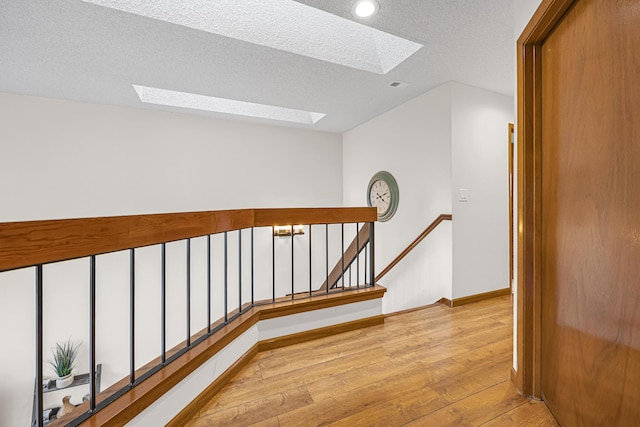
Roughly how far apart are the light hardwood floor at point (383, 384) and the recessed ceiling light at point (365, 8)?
2.22 meters

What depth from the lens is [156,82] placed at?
2.85m

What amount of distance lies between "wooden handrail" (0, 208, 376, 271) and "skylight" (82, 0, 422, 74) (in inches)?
55.9

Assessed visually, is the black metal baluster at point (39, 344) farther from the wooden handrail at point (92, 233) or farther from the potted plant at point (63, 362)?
the potted plant at point (63, 362)

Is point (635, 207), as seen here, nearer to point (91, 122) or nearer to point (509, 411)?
point (509, 411)

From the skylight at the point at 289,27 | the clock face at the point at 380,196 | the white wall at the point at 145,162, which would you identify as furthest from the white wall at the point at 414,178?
the white wall at the point at 145,162

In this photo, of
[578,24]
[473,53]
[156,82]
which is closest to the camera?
[578,24]

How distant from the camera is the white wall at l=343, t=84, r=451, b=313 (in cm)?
296

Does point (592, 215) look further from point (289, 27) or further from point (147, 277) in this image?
point (147, 277)

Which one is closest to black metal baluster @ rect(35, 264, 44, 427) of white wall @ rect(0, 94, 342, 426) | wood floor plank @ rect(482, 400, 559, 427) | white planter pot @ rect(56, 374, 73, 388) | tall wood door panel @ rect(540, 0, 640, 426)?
wood floor plank @ rect(482, 400, 559, 427)

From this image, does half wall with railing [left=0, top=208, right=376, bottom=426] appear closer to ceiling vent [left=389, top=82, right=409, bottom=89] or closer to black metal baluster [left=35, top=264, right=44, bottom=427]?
black metal baluster [left=35, top=264, right=44, bottom=427]

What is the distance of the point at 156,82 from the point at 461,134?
316cm

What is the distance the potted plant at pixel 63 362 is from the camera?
3.25m

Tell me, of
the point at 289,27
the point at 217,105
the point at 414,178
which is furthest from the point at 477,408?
the point at 217,105

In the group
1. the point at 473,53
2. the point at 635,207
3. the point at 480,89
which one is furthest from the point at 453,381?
the point at 480,89
